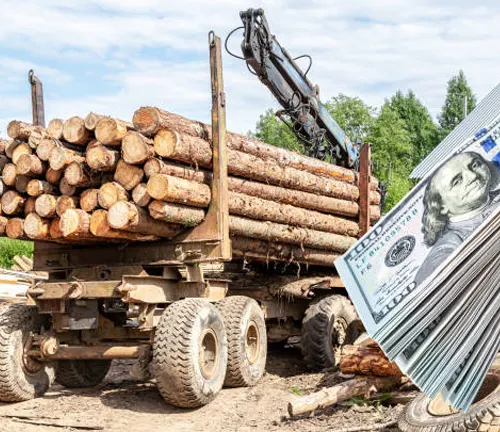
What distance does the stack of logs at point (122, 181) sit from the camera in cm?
852

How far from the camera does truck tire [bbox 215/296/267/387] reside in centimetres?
942

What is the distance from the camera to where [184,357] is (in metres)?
8.13

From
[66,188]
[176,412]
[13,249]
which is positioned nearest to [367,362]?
[176,412]

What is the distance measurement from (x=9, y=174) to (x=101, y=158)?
4.71 feet

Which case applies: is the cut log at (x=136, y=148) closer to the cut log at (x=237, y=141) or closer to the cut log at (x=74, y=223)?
the cut log at (x=237, y=141)

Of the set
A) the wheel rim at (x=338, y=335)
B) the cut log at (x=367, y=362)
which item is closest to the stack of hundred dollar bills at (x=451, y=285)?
the cut log at (x=367, y=362)

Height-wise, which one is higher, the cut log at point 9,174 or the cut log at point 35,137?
the cut log at point 35,137

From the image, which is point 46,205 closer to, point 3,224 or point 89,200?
point 89,200

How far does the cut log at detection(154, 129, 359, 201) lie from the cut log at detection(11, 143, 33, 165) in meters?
1.62

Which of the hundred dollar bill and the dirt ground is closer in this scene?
the hundred dollar bill

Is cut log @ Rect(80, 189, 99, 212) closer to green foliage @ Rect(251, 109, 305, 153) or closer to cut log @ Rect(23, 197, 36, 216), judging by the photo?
cut log @ Rect(23, 197, 36, 216)

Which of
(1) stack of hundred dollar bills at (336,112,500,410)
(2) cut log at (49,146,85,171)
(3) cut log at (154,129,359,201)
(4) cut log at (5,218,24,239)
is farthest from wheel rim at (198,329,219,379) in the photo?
(1) stack of hundred dollar bills at (336,112,500,410)

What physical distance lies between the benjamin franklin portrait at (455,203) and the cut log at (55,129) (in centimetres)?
588

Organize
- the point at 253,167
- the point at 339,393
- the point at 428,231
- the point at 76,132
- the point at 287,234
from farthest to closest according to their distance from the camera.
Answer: the point at 287,234 < the point at 253,167 < the point at 76,132 < the point at 339,393 < the point at 428,231
